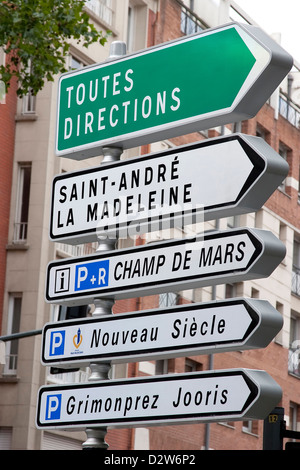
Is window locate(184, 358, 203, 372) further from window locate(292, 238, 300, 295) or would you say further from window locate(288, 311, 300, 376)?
window locate(292, 238, 300, 295)

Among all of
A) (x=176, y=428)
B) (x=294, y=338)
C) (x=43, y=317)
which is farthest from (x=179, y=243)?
(x=294, y=338)

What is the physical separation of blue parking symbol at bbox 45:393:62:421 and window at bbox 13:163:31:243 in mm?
21961

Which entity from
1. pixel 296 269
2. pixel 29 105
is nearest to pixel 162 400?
pixel 29 105

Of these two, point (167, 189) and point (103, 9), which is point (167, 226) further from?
point (103, 9)

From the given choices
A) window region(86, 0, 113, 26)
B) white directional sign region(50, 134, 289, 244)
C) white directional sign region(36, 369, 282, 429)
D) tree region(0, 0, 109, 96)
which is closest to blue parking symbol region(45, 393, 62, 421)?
white directional sign region(36, 369, 282, 429)

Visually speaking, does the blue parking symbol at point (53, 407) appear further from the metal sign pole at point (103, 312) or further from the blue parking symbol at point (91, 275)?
the blue parking symbol at point (91, 275)

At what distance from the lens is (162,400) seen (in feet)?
17.4

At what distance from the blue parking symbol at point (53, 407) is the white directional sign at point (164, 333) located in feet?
0.66

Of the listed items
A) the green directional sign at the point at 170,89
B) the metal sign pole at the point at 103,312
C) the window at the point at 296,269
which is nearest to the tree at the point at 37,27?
the green directional sign at the point at 170,89

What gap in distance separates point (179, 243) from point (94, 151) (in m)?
1.11

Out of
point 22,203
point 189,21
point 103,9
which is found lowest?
point 22,203

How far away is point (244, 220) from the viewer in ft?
125

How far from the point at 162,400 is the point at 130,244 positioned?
2496 cm

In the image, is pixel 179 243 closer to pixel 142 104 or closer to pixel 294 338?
pixel 142 104
